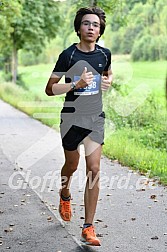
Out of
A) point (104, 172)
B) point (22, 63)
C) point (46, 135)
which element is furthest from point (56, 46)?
point (104, 172)

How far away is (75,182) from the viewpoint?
7723 millimetres

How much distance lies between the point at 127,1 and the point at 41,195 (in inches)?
421

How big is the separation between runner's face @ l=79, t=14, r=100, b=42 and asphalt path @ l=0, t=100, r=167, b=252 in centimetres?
174

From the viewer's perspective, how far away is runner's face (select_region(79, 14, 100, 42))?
4.73m

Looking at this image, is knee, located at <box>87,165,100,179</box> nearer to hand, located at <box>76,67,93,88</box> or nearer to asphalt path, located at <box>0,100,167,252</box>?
asphalt path, located at <box>0,100,167,252</box>

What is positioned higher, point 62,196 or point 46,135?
point 62,196

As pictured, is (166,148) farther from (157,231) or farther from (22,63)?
(22,63)

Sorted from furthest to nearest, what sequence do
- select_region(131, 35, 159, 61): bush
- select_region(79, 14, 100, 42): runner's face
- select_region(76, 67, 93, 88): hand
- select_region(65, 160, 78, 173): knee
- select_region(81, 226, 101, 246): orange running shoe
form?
select_region(65, 160, 78, 173): knee → select_region(81, 226, 101, 246): orange running shoe → select_region(79, 14, 100, 42): runner's face → select_region(76, 67, 93, 88): hand → select_region(131, 35, 159, 61): bush

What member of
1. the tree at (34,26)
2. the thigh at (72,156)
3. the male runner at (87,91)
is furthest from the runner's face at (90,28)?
the tree at (34,26)

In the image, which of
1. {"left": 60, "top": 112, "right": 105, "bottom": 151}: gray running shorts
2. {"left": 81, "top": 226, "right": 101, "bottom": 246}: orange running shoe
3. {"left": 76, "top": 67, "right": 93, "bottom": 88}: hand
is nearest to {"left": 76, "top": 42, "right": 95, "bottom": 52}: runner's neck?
{"left": 76, "top": 67, "right": 93, "bottom": 88}: hand

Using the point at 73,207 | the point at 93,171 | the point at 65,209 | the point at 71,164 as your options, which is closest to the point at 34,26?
the point at 73,207

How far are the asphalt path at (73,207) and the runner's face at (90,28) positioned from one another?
1741 millimetres

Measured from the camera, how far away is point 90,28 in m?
4.73

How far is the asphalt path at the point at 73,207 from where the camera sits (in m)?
5.05
